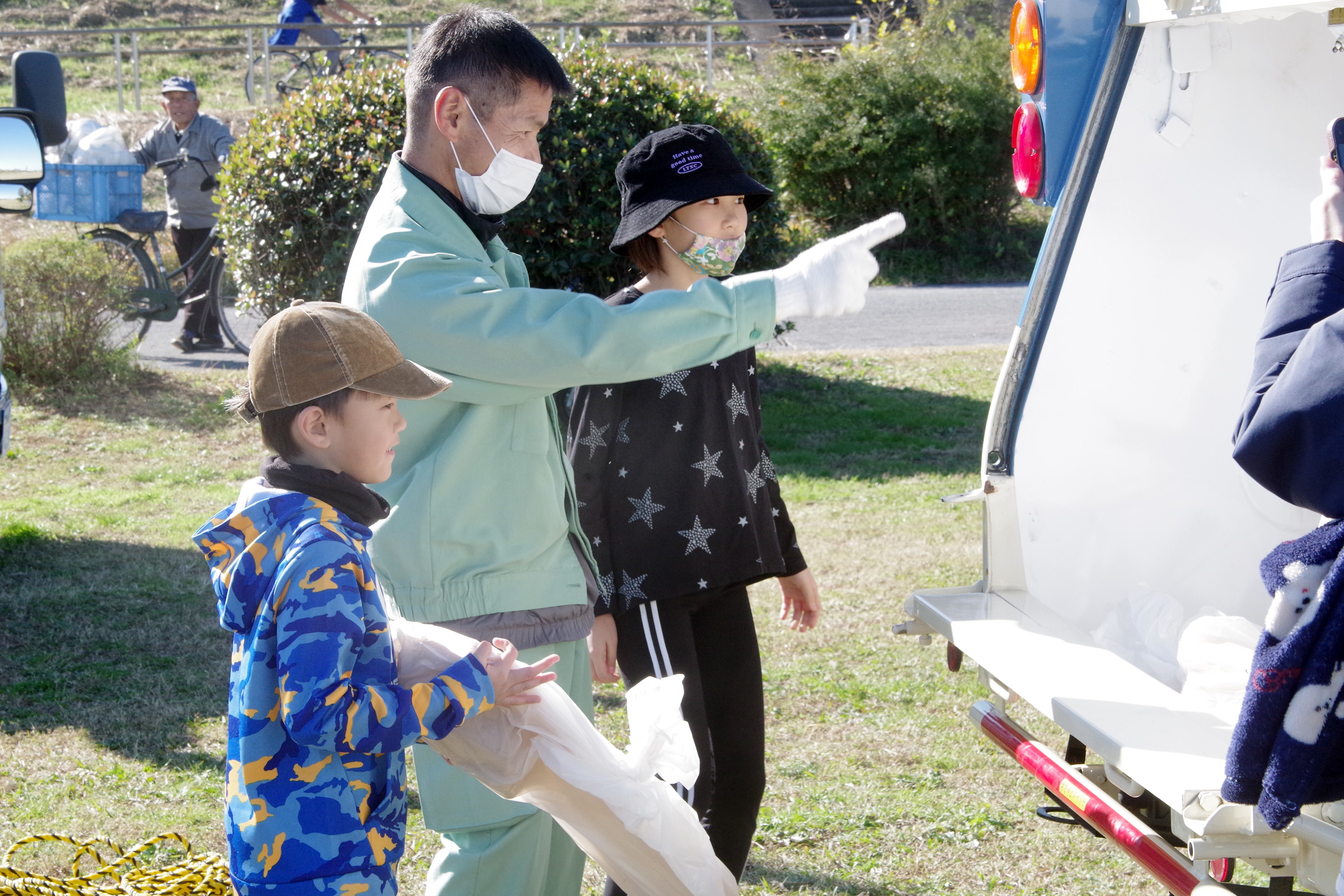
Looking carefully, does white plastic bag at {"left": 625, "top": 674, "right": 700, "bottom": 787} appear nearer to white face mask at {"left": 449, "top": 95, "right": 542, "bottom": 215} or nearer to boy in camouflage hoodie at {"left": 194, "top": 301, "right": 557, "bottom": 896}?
boy in camouflage hoodie at {"left": 194, "top": 301, "right": 557, "bottom": 896}

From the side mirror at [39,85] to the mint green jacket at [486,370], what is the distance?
4.41m

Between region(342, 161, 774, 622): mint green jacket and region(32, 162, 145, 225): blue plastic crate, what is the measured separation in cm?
967

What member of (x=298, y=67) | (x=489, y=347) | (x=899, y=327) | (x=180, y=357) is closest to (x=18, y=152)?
(x=489, y=347)

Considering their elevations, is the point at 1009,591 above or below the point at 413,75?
below

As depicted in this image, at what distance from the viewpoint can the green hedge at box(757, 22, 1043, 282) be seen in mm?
17391

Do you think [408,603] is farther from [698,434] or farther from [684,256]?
[684,256]

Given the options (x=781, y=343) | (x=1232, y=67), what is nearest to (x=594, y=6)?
(x=781, y=343)

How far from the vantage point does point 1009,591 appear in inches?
121

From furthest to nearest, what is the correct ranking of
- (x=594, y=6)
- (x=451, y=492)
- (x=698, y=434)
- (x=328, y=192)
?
(x=594, y=6)
(x=328, y=192)
(x=698, y=434)
(x=451, y=492)

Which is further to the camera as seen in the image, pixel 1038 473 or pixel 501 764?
pixel 1038 473

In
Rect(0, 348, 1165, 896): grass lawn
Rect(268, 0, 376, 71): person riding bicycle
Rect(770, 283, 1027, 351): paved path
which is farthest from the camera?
Rect(268, 0, 376, 71): person riding bicycle

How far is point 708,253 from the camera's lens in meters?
2.84

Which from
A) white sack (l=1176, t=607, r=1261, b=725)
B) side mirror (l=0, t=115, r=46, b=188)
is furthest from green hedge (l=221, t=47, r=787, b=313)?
white sack (l=1176, t=607, r=1261, b=725)

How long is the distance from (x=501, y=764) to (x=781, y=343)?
29.0 ft
